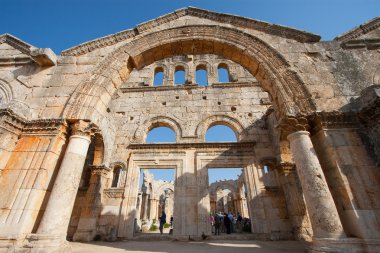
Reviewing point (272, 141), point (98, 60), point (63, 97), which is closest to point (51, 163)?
point (63, 97)

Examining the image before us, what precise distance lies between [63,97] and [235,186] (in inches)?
698

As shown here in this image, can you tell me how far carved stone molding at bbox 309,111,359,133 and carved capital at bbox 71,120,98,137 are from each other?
502 cm

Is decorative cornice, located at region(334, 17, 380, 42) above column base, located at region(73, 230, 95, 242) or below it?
above

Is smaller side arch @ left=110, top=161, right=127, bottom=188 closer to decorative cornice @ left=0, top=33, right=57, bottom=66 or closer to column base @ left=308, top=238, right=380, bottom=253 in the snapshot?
decorative cornice @ left=0, top=33, right=57, bottom=66

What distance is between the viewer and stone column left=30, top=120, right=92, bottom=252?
137 inches

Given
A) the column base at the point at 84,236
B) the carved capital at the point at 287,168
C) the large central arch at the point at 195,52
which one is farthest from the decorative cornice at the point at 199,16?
the column base at the point at 84,236

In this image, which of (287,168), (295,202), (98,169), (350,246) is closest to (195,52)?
(350,246)

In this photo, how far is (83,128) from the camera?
15.0 feet

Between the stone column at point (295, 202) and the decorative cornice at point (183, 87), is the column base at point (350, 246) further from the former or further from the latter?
the decorative cornice at point (183, 87)

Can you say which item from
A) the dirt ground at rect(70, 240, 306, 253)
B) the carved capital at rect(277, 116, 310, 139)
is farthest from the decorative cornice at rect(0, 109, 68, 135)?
the carved capital at rect(277, 116, 310, 139)

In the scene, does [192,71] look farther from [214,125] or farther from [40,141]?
[40,141]

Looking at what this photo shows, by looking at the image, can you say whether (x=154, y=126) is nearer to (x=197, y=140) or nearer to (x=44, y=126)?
(x=197, y=140)

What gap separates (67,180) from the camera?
3979 mm

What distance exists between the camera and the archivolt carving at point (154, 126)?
10516mm
